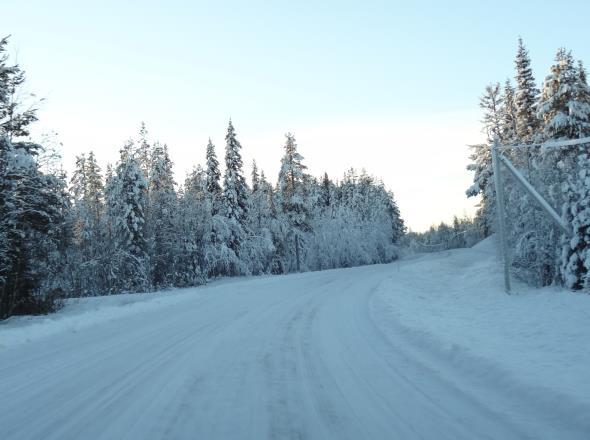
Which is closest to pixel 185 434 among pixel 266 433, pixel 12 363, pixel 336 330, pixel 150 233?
pixel 266 433

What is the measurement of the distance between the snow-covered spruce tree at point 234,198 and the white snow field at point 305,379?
99.8ft

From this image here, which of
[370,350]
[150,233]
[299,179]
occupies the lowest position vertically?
[370,350]

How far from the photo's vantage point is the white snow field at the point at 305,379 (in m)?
3.79

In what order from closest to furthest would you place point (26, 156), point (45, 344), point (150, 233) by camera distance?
point (45, 344)
point (26, 156)
point (150, 233)

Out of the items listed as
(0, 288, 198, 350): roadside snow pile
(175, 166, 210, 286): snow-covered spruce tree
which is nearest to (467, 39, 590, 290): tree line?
(0, 288, 198, 350): roadside snow pile

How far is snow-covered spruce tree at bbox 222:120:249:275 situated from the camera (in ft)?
135

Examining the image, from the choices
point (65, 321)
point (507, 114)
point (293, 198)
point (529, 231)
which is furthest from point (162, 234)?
point (507, 114)

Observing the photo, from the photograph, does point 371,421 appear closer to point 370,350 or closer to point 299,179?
point 370,350

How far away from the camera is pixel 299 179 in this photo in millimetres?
48531

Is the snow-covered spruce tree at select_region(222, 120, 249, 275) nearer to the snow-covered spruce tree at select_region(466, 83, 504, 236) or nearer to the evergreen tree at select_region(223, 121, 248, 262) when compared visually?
the evergreen tree at select_region(223, 121, 248, 262)

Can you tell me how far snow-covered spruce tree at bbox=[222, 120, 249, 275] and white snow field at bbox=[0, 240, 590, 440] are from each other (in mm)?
30406

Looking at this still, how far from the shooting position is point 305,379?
5.40 meters

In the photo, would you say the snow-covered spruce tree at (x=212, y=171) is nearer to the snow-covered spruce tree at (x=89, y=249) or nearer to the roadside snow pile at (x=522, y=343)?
the snow-covered spruce tree at (x=89, y=249)

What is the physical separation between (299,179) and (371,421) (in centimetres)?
4512
